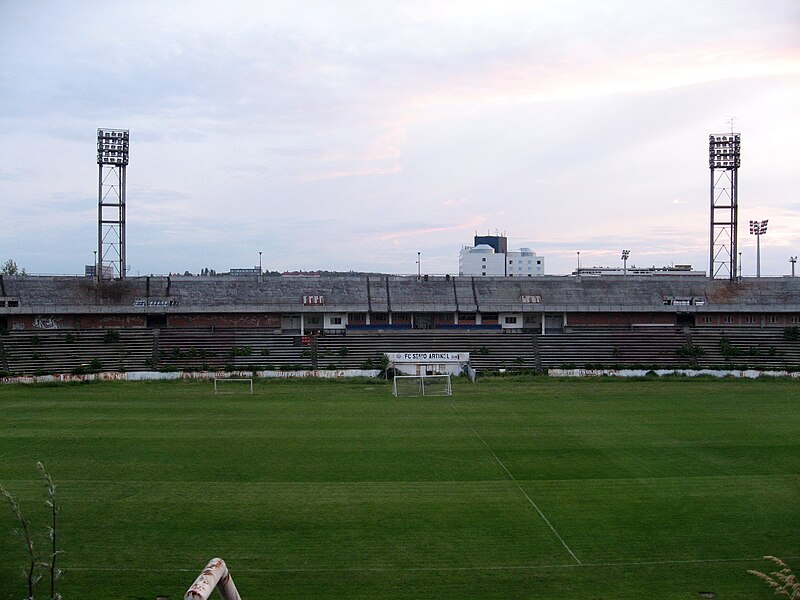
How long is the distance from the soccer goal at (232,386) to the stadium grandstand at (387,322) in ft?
9.33

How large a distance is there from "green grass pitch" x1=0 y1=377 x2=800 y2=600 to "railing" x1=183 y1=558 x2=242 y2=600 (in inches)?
293

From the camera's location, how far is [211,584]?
4172mm

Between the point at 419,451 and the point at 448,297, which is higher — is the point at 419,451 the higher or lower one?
the lower one

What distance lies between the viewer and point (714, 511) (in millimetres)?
15438

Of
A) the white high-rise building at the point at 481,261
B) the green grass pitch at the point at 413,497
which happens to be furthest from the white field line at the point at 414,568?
the white high-rise building at the point at 481,261

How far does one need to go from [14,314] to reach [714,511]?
1950 inches

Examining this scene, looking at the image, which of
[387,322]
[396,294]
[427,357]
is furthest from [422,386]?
[396,294]

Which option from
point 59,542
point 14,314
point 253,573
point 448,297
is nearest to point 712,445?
point 253,573

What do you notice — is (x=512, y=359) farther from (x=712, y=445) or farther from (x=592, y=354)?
(x=712, y=445)

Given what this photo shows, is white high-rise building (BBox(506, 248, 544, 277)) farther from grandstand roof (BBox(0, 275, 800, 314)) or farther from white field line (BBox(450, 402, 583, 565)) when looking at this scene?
white field line (BBox(450, 402, 583, 565))

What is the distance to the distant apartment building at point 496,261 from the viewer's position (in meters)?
109

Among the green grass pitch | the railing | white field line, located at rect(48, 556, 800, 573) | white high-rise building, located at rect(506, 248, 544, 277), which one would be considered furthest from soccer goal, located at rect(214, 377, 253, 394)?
white high-rise building, located at rect(506, 248, 544, 277)

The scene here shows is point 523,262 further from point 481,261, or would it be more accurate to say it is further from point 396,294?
point 396,294

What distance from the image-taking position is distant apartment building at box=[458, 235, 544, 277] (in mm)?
109250
